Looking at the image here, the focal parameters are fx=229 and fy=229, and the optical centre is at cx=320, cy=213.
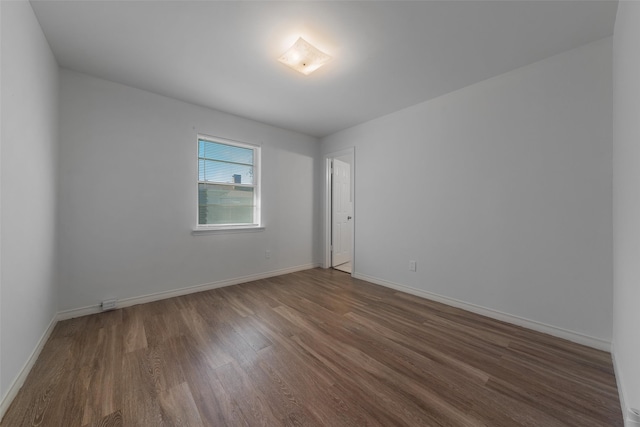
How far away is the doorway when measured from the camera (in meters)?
4.40

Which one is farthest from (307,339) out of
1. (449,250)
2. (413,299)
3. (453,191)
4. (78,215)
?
(78,215)

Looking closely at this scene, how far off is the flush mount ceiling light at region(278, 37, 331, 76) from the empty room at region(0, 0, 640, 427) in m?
0.02

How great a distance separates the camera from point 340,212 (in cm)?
461

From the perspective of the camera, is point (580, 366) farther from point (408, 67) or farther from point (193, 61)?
point (193, 61)

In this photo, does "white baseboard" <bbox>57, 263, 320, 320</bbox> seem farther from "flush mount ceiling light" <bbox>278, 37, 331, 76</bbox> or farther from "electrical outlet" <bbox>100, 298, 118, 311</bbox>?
"flush mount ceiling light" <bbox>278, 37, 331, 76</bbox>

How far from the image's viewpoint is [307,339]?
1.95 meters

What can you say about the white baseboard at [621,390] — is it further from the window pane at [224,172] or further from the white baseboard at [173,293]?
the window pane at [224,172]

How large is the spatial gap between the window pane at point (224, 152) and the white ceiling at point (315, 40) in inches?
28.1

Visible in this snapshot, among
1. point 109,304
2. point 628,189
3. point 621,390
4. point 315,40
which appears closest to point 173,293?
point 109,304

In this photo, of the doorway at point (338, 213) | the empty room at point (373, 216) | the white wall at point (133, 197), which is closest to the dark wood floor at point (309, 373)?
the empty room at point (373, 216)

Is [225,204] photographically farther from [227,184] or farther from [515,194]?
[515,194]

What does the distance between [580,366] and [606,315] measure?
544 mm

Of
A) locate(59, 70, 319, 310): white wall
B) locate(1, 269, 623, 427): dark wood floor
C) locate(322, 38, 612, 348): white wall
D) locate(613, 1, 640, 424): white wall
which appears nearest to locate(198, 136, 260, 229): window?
locate(59, 70, 319, 310): white wall

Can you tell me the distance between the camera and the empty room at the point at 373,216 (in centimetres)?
133
